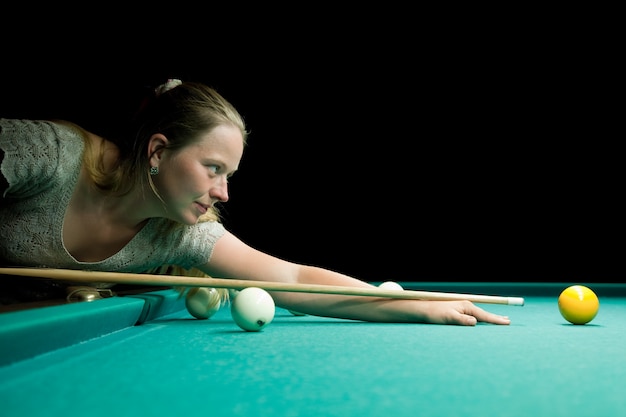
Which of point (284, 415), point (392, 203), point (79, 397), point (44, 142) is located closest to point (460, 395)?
point (284, 415)

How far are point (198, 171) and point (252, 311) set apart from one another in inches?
24.7

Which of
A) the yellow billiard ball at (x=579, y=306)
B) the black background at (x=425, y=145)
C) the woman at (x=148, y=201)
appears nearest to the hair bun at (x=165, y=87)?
the woman at (x=148, y=201)

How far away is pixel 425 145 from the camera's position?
5414 mm

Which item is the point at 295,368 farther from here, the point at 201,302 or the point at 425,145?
the point at 425,145

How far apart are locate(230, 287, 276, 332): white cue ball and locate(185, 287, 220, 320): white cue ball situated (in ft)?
1.53

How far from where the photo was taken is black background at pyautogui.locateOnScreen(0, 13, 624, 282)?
5152 millimetres

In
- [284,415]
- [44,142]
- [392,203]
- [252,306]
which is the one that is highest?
[392,203]

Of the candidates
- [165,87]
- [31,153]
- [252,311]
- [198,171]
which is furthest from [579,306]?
[31,153]

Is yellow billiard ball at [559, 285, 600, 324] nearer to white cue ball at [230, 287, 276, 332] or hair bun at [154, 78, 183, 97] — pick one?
white cue ball at [230, 287, 276, 332]

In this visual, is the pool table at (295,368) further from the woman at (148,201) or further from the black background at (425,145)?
the black background at (425,145)

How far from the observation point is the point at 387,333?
Answer: 5.92 ft

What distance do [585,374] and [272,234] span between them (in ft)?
15.5

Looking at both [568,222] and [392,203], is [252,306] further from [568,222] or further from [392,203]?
[568,222]

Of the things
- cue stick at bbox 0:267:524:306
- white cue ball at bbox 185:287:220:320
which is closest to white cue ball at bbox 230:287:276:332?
cue stick at bbox 0:267:524:306
